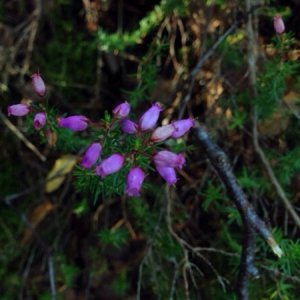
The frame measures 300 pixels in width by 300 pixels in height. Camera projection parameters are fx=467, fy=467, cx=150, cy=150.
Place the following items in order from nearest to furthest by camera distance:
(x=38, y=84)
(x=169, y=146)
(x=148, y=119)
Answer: (x=148, y=119), (x=38, y=84), (x=169, y=146)

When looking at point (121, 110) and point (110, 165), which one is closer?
point (110, 165)

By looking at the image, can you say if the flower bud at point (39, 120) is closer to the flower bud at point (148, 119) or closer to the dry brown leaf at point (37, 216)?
the flower bud at point (148, 119)

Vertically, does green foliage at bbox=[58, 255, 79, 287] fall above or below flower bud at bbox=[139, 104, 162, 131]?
below

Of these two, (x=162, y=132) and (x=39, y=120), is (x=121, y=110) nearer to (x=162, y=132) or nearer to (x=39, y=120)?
(x=162, y=132)

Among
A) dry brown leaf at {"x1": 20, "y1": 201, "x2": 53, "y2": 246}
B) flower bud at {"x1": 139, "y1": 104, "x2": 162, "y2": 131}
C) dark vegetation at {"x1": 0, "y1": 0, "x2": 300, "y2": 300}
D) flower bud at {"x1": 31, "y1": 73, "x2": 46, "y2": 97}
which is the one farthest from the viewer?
dry brown leaf at {"x1": 20, "y1": 201, "x2": 53, "y2": 246}

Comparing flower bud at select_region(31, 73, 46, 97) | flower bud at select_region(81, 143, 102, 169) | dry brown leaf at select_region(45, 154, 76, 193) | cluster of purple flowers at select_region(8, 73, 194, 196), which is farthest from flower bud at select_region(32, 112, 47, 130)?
dry brown leaf at select_region(45, 154, 76, 193)

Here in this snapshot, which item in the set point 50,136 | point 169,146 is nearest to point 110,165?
point 50,136

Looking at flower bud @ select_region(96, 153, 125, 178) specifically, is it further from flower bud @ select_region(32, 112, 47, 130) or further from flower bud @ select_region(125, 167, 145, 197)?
flower bud @ select_region(32, 112, 47, 130)

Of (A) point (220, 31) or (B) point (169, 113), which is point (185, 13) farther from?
(B) point (169, 113)

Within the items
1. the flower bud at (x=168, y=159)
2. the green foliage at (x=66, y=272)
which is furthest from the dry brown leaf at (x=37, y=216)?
the flower bud at (x=168, y=159)
